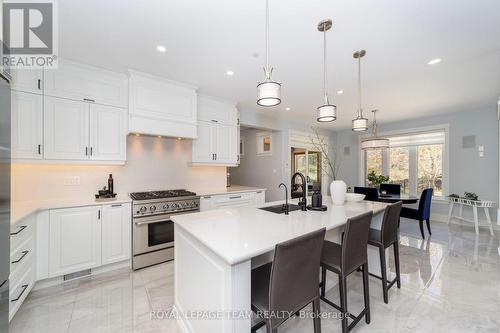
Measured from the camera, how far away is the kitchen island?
1159 mm

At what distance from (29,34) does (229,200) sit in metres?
3.06

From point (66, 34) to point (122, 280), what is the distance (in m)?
2.69

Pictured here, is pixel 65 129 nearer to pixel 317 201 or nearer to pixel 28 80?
pixel 28 80

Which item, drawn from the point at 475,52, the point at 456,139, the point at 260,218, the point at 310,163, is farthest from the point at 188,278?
the point at 456,139

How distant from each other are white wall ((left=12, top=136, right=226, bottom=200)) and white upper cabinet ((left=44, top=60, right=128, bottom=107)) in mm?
667

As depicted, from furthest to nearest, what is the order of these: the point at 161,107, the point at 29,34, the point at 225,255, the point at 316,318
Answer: the point at 161,107 → the point at 29,34 → the point at 316,318 → the point at 225,255

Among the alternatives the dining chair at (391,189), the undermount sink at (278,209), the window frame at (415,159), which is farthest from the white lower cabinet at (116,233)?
the window frame at (415,159)

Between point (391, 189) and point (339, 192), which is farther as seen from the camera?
point (391, 189)

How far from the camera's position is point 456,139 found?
4.95 metres

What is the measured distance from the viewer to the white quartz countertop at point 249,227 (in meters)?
1.15

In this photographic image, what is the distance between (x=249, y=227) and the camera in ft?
5.09

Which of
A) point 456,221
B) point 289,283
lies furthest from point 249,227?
point 456,221

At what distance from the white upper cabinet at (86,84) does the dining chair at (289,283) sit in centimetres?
290

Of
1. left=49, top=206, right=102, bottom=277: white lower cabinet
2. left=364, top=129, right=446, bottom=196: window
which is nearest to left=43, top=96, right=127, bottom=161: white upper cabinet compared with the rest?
left=49, top=206, right=102, bottom=277: white lower cabinet
